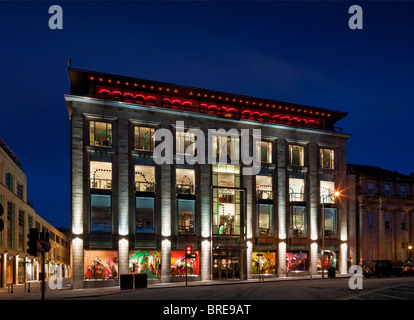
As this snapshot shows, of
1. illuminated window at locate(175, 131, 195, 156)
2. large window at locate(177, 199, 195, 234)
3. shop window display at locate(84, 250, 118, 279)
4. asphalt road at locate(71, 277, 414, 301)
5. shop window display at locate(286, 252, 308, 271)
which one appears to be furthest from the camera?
shop window display at locate(286, 252, 308, 271)

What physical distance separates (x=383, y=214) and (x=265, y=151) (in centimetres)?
2336

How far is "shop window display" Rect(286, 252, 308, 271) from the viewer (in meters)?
52.3

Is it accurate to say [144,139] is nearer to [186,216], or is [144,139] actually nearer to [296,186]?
[186,216]

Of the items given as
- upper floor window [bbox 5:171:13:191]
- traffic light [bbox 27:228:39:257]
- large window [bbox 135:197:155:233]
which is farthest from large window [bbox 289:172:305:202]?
traffic light [bbox 27:228:39:257]

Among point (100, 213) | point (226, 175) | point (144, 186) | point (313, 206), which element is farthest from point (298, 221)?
point (100, 213)

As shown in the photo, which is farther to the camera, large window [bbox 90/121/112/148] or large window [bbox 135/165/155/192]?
large window [bbox 135/165/155/192]

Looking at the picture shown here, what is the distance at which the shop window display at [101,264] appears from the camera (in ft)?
140

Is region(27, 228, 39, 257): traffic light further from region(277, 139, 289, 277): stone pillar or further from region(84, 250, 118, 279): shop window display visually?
region(277, 139, 289, 277): stone pillar

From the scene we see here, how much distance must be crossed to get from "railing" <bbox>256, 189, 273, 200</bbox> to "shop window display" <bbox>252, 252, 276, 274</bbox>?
6137 mm

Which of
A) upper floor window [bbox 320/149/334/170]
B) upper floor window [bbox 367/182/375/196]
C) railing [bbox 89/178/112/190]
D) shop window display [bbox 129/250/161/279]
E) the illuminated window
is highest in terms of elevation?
the illuminated window

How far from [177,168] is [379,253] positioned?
108 feet

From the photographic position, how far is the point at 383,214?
6450 cm

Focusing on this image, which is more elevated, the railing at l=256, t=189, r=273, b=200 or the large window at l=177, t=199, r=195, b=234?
the railing at l=256, t=189, r=273, b=200

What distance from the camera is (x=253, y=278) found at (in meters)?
50.0
